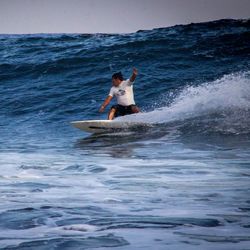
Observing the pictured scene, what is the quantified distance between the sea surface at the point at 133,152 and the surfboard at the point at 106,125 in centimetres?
15

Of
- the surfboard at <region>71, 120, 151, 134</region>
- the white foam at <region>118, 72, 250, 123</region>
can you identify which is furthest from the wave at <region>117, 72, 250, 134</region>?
the surfboard at <region>71, 120, 151, 134</region>

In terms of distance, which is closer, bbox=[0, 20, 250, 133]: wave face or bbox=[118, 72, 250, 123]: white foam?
bbox=[118, 72, 250, 123]: white foam

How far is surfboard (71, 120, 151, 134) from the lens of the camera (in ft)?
36.5

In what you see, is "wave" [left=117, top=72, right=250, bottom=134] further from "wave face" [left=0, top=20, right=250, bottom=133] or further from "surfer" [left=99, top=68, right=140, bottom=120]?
"surfer" [left=99, top=68, right=140, bottom=120]

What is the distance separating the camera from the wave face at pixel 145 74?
1443 centimetres

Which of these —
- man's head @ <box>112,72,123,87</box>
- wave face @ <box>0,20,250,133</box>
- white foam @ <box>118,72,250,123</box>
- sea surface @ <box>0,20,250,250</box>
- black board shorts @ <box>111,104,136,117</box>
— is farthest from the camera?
wave face @ <box>0,20,250,133</box>

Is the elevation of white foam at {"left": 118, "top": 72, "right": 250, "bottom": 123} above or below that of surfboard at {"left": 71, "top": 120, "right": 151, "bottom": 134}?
above

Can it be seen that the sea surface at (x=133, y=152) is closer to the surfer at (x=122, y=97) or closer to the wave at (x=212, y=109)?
the wave at (x=212, y=109)

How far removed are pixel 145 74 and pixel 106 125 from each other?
31.2 ft

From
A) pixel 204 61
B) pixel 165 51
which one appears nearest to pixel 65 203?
pixel 204 61

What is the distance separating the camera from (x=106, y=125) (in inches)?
441

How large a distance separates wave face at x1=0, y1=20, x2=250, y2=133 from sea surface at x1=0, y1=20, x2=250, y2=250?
0.20 feet

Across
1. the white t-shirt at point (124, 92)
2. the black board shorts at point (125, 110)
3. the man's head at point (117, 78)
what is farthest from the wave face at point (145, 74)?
the man's head at point (117, 78)

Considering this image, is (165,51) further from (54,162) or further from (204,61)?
(54,162)
